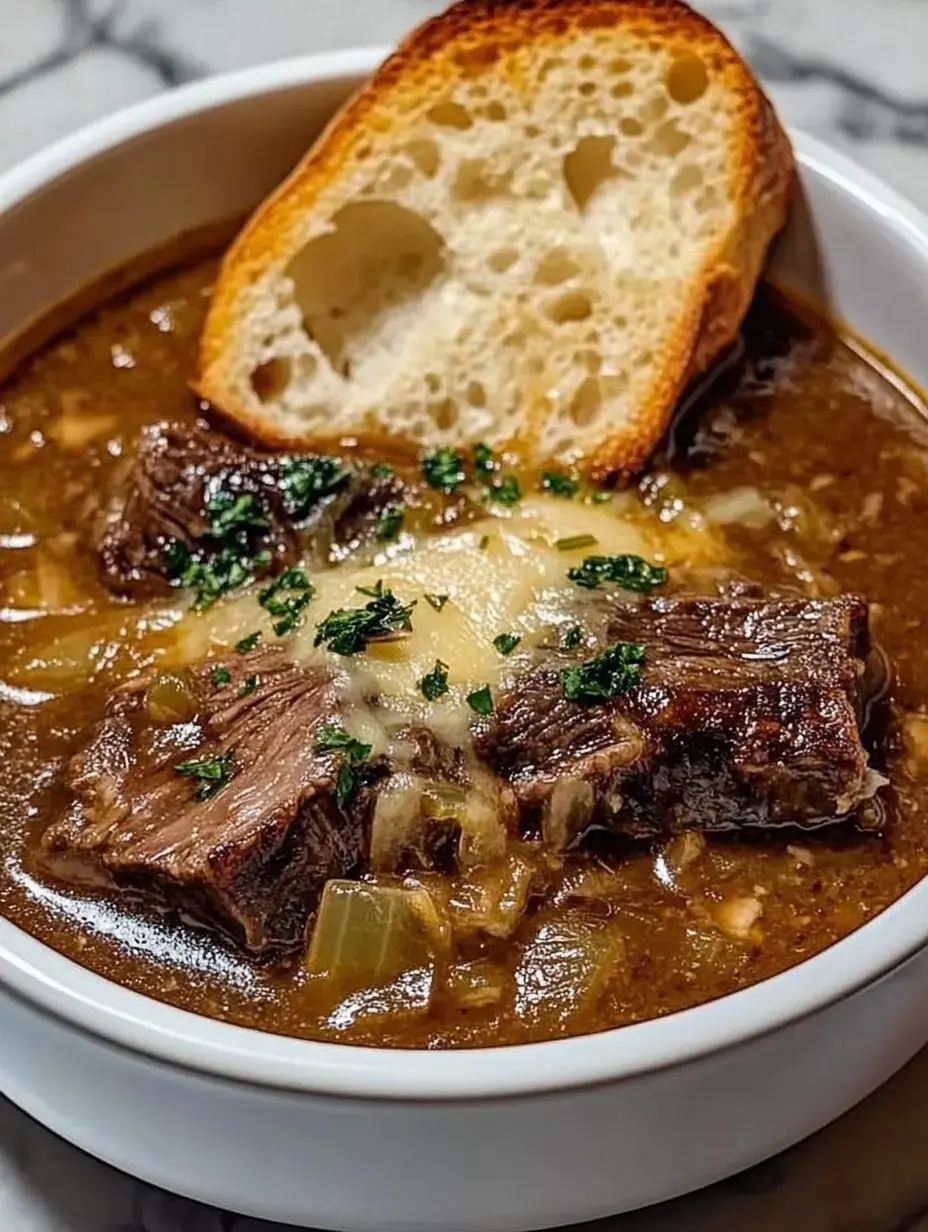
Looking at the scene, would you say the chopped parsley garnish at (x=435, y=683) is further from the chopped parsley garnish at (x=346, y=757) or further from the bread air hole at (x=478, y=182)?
the bread air hole at (x=478, y=182)

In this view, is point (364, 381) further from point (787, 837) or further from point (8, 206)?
point (787, 837)

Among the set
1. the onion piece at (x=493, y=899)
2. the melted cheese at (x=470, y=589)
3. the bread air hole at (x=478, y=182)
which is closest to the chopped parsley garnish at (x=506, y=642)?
the melted cheese at (x=470, y=589)

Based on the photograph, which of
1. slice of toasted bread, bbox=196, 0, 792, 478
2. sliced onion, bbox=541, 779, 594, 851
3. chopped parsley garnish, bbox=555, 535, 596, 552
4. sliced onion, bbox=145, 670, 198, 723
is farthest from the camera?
slice of toasted bread, bbox=196, 0, 792, 478

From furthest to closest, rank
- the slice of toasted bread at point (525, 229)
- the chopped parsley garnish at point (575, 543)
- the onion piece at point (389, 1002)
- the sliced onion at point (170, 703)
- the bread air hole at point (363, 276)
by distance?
the bread air hole at point (363, 276)
the slice of toasted bread at point (525, 229)
the chopped parsley garnish at point (575, 543)
the sliced onion at point (170, 703)
the onion piece at point (389, 1002)

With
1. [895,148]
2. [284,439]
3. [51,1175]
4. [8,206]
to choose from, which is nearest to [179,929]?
[51,1175]

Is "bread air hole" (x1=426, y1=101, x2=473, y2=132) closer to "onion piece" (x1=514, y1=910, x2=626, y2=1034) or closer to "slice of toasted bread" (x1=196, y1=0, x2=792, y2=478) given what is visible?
"slice of toasted bread" (x1=196, y1=0, x2=792, y2=478)

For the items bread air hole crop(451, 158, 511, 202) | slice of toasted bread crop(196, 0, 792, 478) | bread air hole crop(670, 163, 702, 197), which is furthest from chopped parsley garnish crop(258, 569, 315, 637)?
bread air hole crop(670, 163, 702, 197)

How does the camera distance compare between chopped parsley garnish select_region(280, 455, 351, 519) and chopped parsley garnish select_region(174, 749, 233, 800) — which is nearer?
chopped parsley garnish select_region(174, 749, 233, 800)
